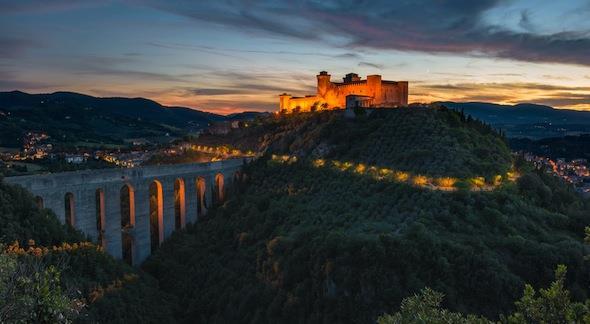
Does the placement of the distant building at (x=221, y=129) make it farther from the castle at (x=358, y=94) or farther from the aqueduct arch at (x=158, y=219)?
the aqueduct arch at (x=158, y=219)

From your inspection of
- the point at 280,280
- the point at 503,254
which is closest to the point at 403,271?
the point at 503,254

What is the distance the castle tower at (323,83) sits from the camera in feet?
254

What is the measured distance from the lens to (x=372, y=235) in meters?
31.5

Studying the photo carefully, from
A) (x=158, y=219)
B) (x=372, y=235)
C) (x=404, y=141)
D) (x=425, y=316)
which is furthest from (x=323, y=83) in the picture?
(x=425, y=316)

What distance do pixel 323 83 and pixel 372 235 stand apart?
49.8 m

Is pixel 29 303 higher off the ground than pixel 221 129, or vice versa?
pixel 221 129

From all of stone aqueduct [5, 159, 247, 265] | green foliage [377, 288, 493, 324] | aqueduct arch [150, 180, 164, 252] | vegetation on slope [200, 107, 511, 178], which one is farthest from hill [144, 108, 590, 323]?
green foliage [377, 288, 493, 324]

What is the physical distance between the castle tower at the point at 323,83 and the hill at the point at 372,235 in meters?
20.1

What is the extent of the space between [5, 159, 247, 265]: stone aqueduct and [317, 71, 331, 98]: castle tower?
933 inches

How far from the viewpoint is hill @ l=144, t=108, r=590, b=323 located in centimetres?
2880

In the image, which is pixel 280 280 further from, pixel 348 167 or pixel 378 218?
pixel 348 167

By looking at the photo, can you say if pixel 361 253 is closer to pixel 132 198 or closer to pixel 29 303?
pixel 29 303

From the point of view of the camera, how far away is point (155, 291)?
38375 millimetres

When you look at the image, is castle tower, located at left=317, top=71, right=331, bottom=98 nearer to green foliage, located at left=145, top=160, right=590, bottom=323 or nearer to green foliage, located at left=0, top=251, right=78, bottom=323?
green foliage, located at left=145, top=160, right=590, bottom=323
